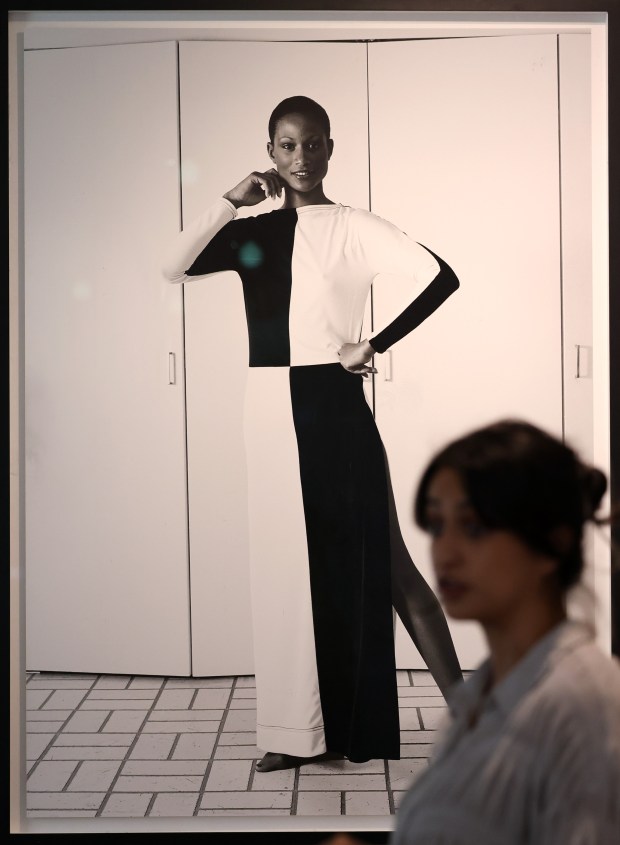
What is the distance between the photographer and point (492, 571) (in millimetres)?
1259

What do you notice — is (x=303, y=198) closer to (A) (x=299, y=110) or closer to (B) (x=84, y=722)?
(A) (x=299, y=110)

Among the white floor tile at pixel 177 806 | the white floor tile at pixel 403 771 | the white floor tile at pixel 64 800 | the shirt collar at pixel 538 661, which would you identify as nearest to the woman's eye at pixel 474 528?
the shirt collar at pixel 538 661

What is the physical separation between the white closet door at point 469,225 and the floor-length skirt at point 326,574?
3.7 inches

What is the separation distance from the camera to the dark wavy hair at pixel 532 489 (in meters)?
1.24

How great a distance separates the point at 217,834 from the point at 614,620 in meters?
1.37

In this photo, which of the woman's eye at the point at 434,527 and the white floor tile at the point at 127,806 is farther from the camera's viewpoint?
the white floor tile at the point at 127,806

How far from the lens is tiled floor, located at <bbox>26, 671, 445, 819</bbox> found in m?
3.03

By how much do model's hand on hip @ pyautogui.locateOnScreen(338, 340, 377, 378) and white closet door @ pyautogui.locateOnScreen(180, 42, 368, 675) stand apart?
0.30 m

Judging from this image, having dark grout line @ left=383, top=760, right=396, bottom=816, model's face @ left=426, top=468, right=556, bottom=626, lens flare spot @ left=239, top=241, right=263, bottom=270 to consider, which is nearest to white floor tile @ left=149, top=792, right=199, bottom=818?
dark grout line @ left=383, top=760, right=396, bottom=816

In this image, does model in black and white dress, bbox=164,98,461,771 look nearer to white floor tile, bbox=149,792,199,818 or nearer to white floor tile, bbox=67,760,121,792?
white floor tile, bbox=149,792,199,818

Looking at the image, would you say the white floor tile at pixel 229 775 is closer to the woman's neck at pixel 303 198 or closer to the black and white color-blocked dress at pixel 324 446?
the black and white color-blocked dress at pixel 324 446

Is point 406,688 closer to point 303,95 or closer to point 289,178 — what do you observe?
point 289,178

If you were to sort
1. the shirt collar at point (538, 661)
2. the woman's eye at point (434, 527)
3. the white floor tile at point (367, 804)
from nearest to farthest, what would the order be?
the shirt collar at point (538, 661) → the woman's eye at point (434, 527) → the white floor tile at point (367, 804)

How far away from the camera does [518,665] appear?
47.9 inches
